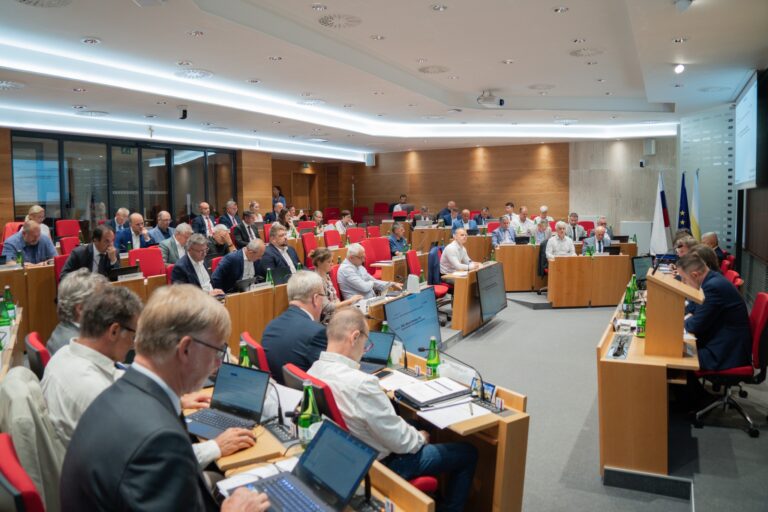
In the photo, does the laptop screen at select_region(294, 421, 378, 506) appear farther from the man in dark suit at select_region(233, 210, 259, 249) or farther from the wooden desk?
the man in dark suit at select_region(233, 210, 259, 249)

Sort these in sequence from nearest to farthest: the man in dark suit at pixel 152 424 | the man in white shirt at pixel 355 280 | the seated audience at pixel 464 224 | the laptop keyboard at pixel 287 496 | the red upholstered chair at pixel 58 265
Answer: the man in dark suit at pixel 152 424, the laptop keyboard at pixel 287 496, the man in white shirt at pixel 355 280, the red upholstered chair at pixel 58 265, the seated audience at pixel 464 224

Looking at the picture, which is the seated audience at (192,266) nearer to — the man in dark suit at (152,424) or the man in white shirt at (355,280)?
the man in white shirt at (355,280)

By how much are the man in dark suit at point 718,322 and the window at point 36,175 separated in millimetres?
11458

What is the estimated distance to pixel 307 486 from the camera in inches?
78.3

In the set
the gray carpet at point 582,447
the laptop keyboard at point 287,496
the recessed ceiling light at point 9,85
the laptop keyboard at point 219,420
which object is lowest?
the gray carpet at point 582,447

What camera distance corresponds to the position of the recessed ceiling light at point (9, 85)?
7.48m

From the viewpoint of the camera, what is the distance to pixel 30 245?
23.4 ft

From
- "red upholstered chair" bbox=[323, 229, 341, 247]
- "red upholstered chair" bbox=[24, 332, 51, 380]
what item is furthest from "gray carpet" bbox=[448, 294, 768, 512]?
"red upholstered chair" bbox=[323, 229, 341, 247]

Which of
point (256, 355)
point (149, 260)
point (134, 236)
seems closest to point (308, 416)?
point (256, 355)

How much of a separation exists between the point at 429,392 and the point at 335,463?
1.11 meters

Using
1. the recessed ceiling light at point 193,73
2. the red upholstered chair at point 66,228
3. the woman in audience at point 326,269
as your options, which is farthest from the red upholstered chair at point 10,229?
the woman in audience at point 326,269

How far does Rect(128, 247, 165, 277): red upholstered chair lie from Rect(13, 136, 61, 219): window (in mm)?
5389

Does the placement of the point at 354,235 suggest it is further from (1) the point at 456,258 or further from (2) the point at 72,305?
(2) the point at 72,305

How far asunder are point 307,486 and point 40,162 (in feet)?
38.7
